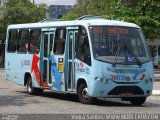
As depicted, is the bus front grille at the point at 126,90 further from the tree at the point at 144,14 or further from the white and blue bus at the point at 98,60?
the tree at the point at 144,14

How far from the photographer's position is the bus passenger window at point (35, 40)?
21.7 metres

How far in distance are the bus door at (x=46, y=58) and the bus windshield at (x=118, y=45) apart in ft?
9.93

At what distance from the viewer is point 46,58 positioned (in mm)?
20922

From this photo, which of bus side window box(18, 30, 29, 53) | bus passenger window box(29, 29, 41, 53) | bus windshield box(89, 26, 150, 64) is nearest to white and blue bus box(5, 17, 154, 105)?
bus windshield box(89, 26, 150, 64)

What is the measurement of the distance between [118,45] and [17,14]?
48641 mm

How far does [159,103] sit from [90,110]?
4259 mm

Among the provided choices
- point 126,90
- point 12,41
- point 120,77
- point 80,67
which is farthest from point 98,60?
point 12,41

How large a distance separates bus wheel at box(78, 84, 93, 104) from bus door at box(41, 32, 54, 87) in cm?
250

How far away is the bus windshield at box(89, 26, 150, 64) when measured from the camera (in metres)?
17.7

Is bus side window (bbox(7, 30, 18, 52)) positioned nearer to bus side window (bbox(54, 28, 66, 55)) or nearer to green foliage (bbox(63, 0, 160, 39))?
bus side window (bbox(54, 28, 66, 55))

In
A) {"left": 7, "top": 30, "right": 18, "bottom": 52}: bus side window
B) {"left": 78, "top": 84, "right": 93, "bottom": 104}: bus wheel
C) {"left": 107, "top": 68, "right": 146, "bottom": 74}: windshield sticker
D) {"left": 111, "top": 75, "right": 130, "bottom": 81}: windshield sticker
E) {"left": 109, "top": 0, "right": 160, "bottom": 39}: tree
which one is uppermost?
{"left": 109, "top": 0, "right": 160, "bottom": 39}: tree

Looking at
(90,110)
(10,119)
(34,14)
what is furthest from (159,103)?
(34,14)

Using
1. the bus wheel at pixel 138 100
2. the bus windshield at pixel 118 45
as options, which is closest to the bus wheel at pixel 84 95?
the bus windshield at pixel 118 45

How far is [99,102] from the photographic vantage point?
19172mm
